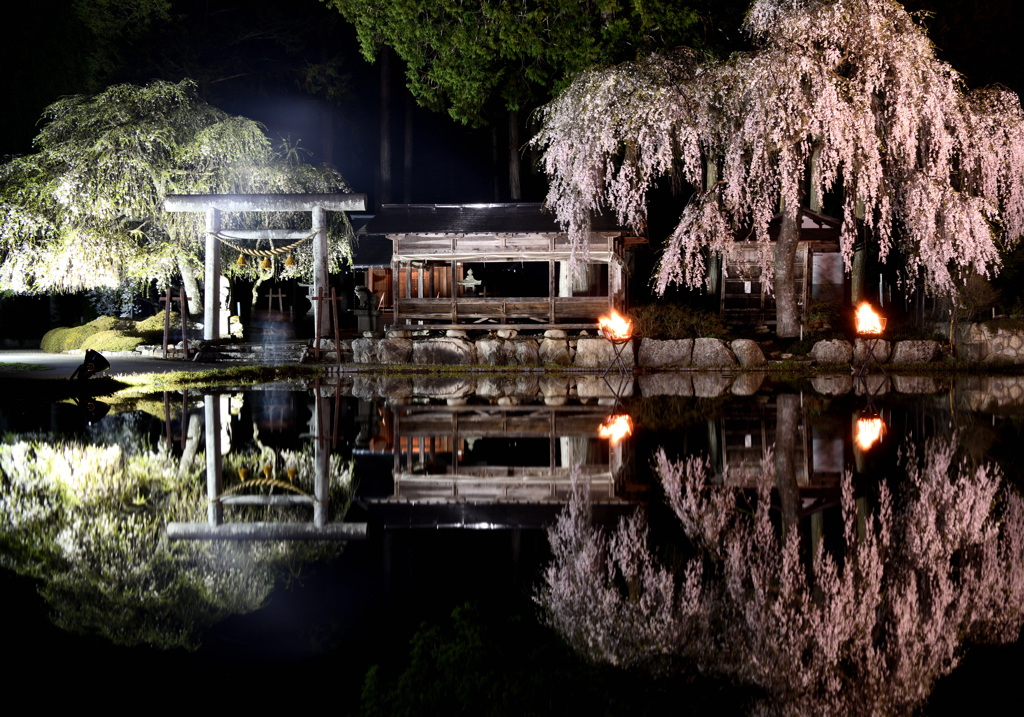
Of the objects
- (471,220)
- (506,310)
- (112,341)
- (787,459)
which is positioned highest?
(471,220)

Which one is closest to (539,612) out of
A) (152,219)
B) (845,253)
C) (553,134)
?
(845,253)

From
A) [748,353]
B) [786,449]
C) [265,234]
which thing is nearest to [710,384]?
[748,353]

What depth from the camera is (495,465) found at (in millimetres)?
8492

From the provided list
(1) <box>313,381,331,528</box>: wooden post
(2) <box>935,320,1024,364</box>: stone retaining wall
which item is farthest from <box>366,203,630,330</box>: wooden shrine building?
(1) <box>313,381,331,528</box>: wooden post

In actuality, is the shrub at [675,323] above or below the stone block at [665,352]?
above

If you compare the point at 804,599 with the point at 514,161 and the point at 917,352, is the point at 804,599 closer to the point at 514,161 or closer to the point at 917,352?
the point at 917,352

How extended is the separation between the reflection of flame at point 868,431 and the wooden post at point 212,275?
17.1 m

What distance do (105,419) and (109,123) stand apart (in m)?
16.6

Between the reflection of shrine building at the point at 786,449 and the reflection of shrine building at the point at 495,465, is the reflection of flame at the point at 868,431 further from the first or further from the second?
the reflection of shrine building at the point at 495,465

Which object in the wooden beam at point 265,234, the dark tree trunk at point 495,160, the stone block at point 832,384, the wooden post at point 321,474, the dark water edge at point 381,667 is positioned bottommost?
the dark water edge at point 381,667

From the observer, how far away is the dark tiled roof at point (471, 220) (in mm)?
23828

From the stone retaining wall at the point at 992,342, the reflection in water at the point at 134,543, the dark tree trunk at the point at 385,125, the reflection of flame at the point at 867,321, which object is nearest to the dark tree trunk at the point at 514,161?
the dark tree trunk at the point at 385,125

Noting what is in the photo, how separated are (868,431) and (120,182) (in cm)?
2165

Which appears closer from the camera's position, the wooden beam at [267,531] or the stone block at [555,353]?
the wooden beam at [267,531]
